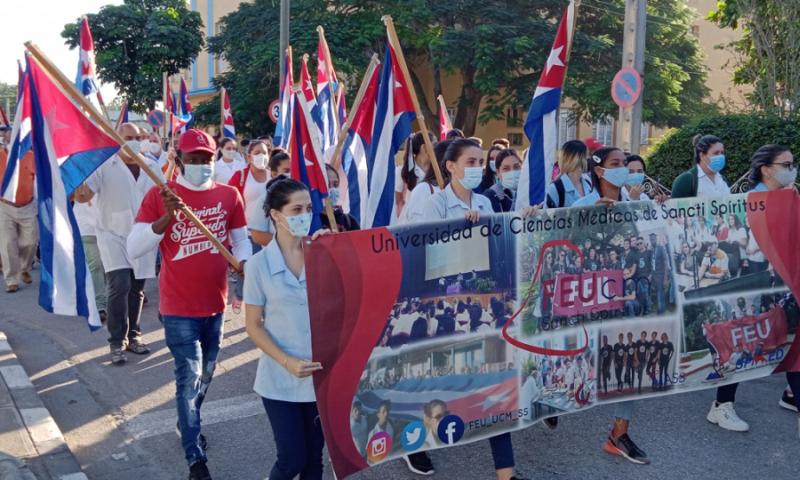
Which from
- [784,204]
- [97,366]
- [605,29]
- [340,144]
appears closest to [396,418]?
[340,144]

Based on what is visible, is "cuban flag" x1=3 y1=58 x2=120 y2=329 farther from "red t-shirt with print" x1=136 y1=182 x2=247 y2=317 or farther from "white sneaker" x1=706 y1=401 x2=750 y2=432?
"white sneaker" x1=706 y1=401 x2=750 y2=432

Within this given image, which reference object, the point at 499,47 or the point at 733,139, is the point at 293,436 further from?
the point at 499,47

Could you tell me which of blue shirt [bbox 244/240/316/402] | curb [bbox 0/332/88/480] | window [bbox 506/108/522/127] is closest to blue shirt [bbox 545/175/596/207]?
blue shirt [bbox 244/240/316/402]

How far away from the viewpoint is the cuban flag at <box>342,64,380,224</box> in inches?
245

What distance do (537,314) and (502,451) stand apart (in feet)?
2.50

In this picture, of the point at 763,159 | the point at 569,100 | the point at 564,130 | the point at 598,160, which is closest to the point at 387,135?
the point at 598,160

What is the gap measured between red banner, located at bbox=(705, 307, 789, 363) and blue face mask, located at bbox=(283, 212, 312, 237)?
107 inches

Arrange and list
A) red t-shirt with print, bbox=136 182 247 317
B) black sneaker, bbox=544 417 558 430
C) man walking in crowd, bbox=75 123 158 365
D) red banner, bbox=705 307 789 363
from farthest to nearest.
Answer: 1. man walking in crowd, bbox=75 123 158 365
2. black sneaker, bbox=544 417 558 430
3. red banner, bbox=705 307 789 363
4. red t-shirt with print, bbox=136 182 247 317

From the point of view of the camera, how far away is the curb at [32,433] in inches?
178

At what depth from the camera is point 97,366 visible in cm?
671

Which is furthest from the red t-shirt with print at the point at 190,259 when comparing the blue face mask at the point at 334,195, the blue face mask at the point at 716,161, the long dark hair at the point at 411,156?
the blue face mask at the point at 716,161

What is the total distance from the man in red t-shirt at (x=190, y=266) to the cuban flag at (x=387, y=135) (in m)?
1.41

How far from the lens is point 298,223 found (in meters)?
3.57

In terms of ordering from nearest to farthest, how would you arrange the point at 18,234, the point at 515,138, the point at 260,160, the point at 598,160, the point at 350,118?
the point at 598,160 < the point at 350,118 < the point at 260,160 < the point at 18,234 < the point at 515,138
